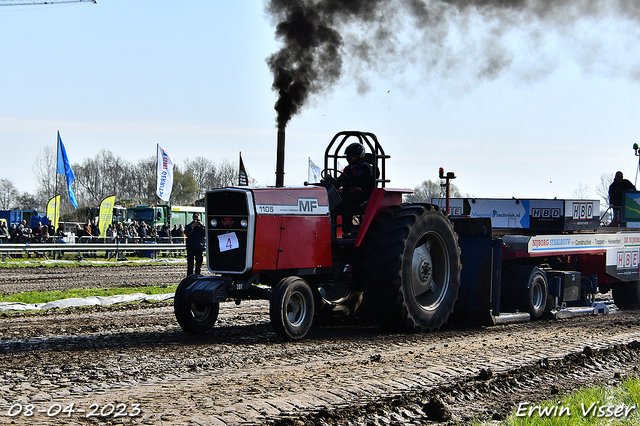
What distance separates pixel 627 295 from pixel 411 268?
21.0 ft

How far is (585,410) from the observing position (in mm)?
4949

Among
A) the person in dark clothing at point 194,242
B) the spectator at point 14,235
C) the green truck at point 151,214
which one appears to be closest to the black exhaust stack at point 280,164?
the person in dark clothing at point 194,242

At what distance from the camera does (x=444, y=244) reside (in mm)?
9062

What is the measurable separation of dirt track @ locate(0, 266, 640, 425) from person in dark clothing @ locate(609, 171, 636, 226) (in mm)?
4821

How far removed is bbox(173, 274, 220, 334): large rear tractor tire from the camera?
7973mm

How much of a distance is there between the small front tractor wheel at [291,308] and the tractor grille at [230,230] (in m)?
0.48

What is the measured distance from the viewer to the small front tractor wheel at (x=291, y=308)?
24.3ft

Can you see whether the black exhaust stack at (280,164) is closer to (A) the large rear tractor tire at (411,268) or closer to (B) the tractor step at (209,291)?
(A) the large rear tractor tire at (411,268)

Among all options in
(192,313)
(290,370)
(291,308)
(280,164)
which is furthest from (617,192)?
(290,370)

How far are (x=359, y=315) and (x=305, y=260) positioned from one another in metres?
2.05

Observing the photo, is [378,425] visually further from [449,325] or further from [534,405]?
[449,325]

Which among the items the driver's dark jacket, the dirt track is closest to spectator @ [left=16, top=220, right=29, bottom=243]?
the dirt track

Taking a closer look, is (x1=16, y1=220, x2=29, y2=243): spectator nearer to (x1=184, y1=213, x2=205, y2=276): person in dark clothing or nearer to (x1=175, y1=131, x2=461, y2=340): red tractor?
(x1=184, y1=213, x2=205, y2=276): person in dark clothing

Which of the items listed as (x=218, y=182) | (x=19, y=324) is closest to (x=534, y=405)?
(x=19, y=324)
